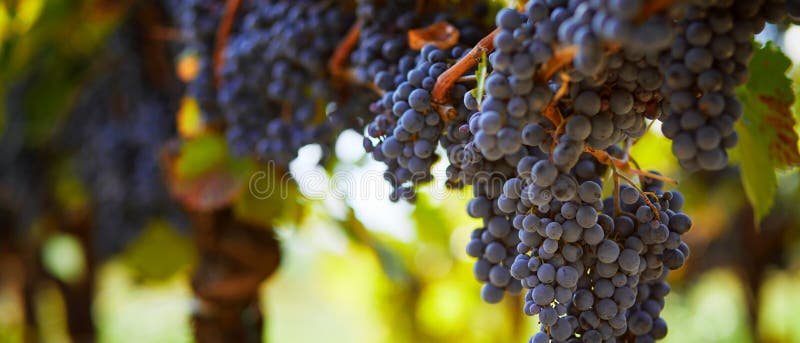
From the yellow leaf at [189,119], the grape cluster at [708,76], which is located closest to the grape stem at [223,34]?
the yellow leaf at [189,119]

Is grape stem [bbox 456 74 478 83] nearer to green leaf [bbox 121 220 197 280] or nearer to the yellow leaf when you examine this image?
the yellow leaf

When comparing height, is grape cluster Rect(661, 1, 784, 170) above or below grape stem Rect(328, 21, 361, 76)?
below

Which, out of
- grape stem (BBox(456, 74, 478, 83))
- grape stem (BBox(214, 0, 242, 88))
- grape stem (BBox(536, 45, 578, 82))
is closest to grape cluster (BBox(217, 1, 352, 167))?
grape stem (BBox(214, 0, 242, 88))

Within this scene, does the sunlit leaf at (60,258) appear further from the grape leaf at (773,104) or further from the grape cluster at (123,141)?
the grape leaf at (773,104)

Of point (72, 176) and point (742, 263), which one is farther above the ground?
point (72, 176)

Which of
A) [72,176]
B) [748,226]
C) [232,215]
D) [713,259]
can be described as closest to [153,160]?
[232,215]

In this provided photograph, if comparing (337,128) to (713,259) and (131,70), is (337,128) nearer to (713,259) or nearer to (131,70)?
(131,70)

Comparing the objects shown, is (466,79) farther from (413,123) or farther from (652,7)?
(652,7)

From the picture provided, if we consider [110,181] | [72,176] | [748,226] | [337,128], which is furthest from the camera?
[748,226]
